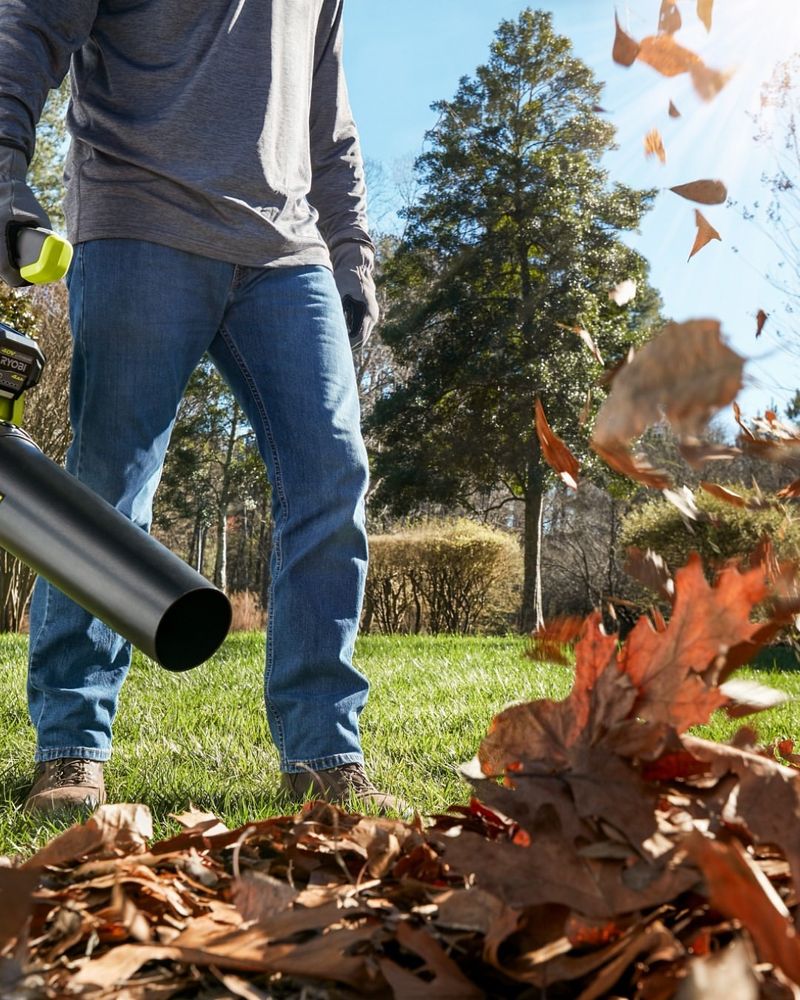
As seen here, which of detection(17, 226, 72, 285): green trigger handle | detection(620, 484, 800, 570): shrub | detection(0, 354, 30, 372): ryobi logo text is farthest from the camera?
detection(620, 484, 800, 570): shrub

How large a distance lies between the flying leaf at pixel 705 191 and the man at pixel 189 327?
3.50 ft

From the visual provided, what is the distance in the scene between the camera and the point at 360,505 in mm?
2062

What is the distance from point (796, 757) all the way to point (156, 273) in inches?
58.6

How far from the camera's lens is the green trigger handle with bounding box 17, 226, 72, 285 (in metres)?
1.46

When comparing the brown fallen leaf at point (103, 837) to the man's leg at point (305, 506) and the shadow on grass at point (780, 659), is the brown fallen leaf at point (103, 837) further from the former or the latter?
the shadow on grass at point (780, 659)

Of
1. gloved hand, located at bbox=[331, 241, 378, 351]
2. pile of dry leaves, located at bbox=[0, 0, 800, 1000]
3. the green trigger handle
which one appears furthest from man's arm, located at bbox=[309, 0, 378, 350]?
pile of dry leaves, located at bbox=[0, 0, 800, 1000]

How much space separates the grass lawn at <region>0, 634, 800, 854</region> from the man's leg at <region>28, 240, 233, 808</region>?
0.19 metres

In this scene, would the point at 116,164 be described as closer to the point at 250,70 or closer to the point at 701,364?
the point at 250,70

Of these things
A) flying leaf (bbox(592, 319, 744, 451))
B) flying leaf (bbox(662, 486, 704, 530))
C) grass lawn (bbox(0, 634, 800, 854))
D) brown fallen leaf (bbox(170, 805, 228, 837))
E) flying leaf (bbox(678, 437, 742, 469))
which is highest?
flying leaf (bbox(592, 319, 744, 451))

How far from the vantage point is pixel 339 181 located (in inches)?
100.0

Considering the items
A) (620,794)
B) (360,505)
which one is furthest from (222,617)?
(360,505)

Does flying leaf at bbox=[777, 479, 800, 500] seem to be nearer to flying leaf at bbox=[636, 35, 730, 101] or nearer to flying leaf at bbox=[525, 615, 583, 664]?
flying leaf at bbox=[525, 615, 583, 664]

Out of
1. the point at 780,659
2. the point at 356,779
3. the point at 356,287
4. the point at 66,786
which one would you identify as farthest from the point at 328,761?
the point at 780,659

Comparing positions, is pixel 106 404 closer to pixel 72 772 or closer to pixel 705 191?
pixel 72 772
